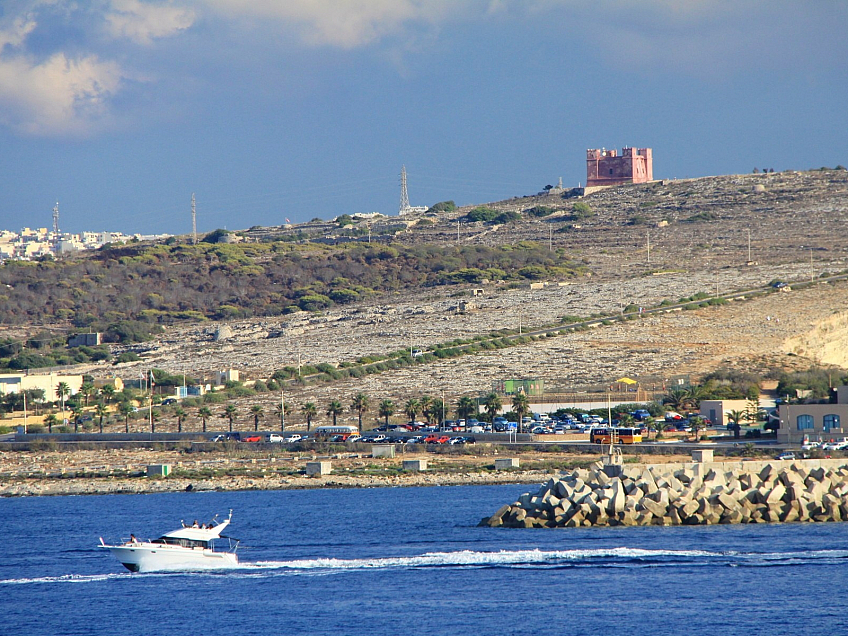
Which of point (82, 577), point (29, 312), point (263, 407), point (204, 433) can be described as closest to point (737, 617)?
point (82, 577)

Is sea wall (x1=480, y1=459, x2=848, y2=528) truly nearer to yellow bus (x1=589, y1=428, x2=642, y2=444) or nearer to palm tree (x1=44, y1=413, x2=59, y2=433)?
yellow bus (x1=589, y1=428, x2=642, y2=444)

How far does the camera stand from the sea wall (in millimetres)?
36219

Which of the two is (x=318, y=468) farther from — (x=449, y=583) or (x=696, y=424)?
(x=449, y=583)

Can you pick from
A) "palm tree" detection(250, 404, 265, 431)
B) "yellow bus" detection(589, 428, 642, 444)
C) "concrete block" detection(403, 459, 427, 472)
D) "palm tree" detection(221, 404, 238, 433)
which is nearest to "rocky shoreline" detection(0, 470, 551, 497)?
"concrete block" detection(403, 459, 427, 472)

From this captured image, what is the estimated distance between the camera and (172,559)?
3288cm

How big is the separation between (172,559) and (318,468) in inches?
738

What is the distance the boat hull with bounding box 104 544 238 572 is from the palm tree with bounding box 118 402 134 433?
33.8 meters

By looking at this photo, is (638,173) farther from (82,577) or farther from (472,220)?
(82,577)

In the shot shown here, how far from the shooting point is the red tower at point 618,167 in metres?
173

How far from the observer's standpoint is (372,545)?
3512 cm

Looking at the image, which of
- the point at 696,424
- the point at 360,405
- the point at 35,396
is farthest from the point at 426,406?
the point at 35,396

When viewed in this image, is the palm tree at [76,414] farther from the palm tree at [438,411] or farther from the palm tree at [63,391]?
the palm tree at [438,411]

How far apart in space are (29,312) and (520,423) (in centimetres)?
7594

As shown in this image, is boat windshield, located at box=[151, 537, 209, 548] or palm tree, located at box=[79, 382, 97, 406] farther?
palm tree, located at box=[79, 382, 97, 406]
